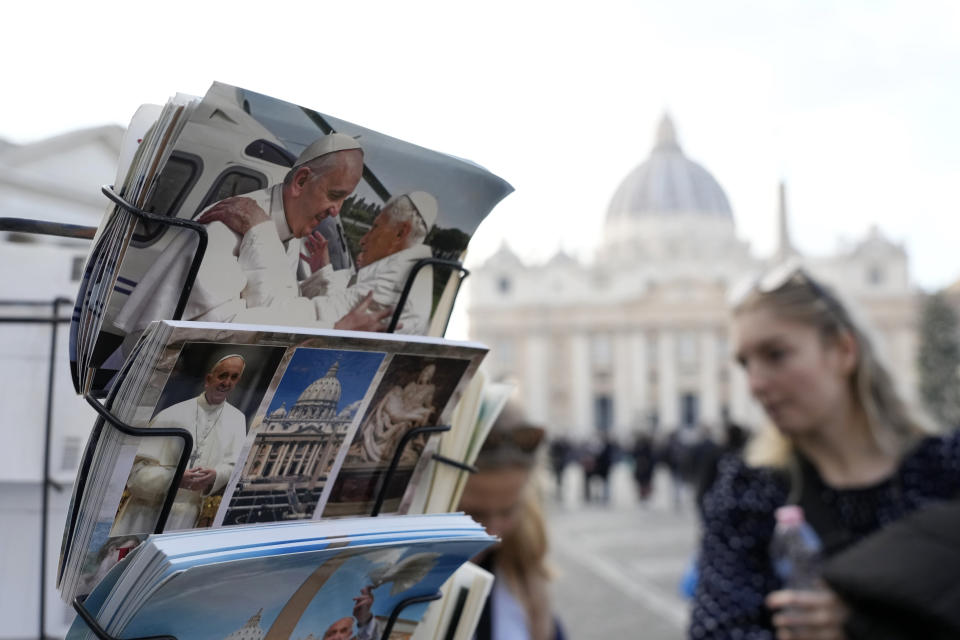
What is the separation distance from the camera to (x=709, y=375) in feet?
153

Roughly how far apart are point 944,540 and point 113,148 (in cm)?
124

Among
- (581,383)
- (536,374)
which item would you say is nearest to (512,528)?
(536,374)

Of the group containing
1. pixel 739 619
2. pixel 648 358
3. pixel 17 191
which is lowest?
pixel 739 619

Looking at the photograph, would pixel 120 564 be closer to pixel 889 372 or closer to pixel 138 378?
pixel 138 378

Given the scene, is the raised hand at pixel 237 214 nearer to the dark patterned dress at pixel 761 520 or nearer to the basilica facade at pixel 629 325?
the dark patterned dress at pixel 761 520

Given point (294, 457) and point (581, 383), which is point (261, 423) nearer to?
point (294, 457)

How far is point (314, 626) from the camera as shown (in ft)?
2.24

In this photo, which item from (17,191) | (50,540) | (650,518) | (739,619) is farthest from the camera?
(650,518)

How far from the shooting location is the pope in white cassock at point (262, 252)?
22.4 inches

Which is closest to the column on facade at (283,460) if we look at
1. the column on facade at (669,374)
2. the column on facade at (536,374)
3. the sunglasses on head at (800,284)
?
the sunglasses on head at (800,284)

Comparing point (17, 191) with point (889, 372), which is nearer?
point (17, 191)

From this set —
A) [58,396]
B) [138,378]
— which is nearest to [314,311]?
[138,378]

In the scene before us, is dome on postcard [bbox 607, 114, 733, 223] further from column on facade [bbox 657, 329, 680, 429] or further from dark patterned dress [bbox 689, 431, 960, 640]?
dark patterned dress [bbox 689, 431, 960, 640]

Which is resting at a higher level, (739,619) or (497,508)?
(497,508)
